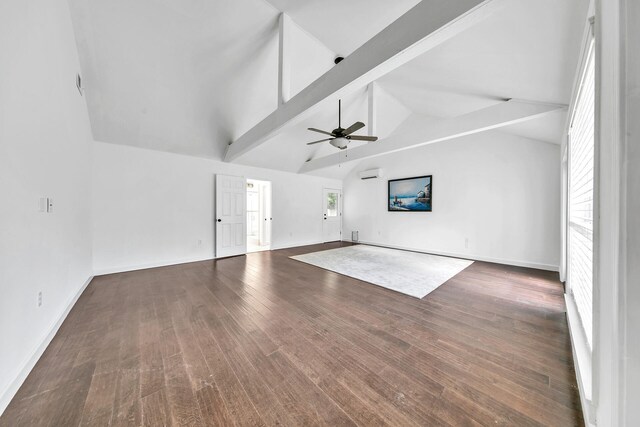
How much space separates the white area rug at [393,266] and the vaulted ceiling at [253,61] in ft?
8.78

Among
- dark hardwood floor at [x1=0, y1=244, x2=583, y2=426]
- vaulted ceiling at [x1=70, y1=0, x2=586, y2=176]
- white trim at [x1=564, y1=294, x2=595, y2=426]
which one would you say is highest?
vaulted ceiling at [x1=70, y1=0, x2=586, y2=176]

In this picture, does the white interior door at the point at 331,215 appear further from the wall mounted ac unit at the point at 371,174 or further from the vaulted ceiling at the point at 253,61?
the vaulted ceiling at the point at 253,61

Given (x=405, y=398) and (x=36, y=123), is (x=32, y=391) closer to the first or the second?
(x=36, y=123)

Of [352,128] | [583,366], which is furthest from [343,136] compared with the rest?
[583,366]

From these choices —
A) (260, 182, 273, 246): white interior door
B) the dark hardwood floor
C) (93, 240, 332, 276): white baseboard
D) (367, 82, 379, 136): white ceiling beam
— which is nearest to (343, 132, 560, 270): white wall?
the dark hardwood floor

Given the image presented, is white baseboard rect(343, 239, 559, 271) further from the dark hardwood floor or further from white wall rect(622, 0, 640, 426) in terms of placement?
white wall rect(622, 0, 640, 426)

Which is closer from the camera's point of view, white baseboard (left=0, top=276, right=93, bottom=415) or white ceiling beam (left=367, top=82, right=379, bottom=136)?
white baseboard (left=0, top=276, right=93, bottom=415)

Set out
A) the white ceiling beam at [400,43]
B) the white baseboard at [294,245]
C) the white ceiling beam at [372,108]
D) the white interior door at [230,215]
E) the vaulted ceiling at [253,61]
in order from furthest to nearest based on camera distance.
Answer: the white baseboard at [294,245] < the white interior door at [230,215] < the white ceiling beam at [372,108] < the vaulted ceiling at [253,61] < the white ceiling beam at [400,43]

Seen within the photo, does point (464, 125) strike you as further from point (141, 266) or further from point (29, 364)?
point (141, 266)

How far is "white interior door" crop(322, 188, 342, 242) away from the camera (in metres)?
7.57

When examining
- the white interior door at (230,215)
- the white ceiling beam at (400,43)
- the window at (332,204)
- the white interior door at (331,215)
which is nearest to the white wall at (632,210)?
the white ceiling beam at (400,43)

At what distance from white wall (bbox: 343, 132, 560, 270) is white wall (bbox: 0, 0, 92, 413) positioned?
6.31 m

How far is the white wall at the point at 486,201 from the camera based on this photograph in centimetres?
414

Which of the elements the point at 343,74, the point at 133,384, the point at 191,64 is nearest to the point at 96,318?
the point at 133,384
